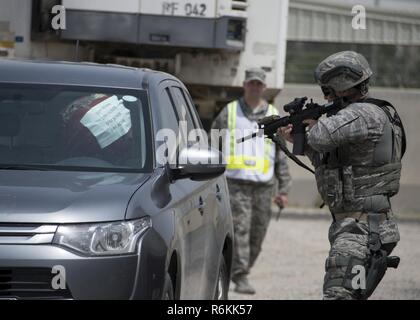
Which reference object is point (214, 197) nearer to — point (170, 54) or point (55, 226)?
point (55, 226)

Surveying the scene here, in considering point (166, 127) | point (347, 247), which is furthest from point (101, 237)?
point (347, 247)

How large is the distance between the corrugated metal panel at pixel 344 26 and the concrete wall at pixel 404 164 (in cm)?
150

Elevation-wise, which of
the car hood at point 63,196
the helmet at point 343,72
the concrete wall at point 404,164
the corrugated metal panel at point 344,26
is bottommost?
the concrete wall at point 404,164

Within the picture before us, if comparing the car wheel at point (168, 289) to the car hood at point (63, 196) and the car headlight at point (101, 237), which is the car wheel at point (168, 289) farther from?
the car hood at point (63, 196)

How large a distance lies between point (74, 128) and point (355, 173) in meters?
1.75

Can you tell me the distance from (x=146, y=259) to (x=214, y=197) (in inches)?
79.3

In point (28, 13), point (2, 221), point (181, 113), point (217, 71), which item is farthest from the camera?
point (217, 71)

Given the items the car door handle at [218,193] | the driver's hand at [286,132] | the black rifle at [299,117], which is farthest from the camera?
the car door handle at [218,193]

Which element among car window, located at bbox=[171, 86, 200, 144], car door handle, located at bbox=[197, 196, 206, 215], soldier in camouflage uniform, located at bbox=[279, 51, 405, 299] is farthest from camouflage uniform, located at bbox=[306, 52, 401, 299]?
car window, located at bbox=[171, 86, 200, 144]

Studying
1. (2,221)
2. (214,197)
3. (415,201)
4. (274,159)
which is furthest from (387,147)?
(415,201)

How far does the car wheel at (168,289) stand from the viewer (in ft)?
20.1

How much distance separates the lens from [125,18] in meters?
11.9

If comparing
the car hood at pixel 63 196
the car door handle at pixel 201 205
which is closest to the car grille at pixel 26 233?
the car hood at pixel 63 196

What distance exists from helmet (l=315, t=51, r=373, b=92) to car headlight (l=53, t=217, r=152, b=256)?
1.89 meters
